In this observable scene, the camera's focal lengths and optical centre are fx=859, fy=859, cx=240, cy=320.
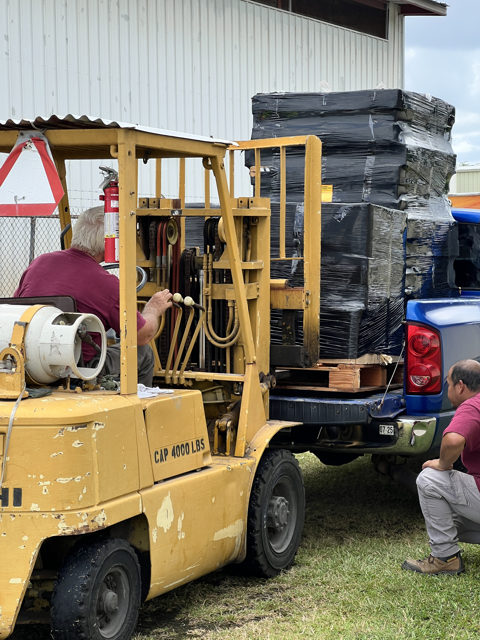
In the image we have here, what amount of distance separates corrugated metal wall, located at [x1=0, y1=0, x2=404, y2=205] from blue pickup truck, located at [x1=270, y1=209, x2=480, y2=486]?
7365mm

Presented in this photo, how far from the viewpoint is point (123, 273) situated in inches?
144

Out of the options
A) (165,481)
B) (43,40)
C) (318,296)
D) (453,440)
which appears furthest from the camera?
(43,40)

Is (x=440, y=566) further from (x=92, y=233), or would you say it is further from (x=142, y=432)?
(x=92, y=233)

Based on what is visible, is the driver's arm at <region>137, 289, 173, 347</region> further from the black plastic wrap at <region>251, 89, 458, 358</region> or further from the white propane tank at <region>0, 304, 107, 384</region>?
the black plastic wrap at <region>251, 89, 458, 358</region>

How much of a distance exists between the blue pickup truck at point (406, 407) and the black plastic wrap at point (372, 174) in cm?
31

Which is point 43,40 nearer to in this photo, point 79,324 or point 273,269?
point 273,269

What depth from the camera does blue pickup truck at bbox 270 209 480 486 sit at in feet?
16.9

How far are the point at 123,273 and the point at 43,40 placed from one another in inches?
347

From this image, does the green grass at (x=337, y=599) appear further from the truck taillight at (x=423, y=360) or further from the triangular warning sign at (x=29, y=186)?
the triangular warning sign at (x=29, y=186)

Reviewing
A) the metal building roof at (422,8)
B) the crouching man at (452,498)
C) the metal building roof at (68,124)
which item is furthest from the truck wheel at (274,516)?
the metal building roof at (422,8)

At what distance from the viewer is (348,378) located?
5297mm

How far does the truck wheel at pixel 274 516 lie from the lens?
15.2 feet

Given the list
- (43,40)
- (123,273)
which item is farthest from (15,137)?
(43,40)

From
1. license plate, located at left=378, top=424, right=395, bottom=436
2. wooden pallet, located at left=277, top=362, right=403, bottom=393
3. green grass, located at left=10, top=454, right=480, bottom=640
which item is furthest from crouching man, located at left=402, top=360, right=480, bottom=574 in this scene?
wooden pallet, located at left=277, top=362, right=403, bottom=393
